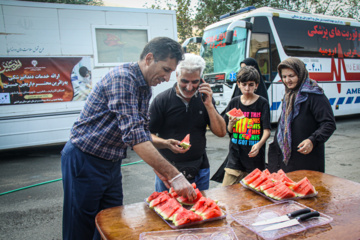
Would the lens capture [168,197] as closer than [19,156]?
Yes

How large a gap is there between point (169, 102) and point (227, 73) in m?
7.94

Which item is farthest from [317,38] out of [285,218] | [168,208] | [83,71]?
[168,208]

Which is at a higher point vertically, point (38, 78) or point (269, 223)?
point (38, 78)

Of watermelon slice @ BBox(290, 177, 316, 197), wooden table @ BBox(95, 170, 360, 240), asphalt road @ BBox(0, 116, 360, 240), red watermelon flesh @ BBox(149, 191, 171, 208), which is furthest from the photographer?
asphalt road @ BBox(0, 116, 360, 240)

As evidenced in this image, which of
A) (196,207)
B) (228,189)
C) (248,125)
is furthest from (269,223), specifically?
(248,125)

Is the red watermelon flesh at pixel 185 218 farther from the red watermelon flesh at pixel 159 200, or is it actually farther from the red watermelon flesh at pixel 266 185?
the red watermelon flesh at pixel 266 185

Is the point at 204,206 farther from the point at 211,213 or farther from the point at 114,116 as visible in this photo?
the point at 114,116

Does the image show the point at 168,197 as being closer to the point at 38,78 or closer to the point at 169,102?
the point at 169,102

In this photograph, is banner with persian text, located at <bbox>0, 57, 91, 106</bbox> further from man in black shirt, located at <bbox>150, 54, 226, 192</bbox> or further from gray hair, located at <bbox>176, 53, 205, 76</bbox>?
gray hair, located at <bbox>176, 53, 205, 76</bbox>

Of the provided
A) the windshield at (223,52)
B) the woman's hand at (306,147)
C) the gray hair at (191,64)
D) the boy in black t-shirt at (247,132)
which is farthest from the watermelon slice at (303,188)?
the windshield at (223,52)

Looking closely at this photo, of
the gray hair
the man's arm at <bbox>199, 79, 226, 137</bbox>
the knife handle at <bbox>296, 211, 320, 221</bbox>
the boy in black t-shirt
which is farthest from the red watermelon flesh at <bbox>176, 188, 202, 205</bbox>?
the boy in black t-shirt

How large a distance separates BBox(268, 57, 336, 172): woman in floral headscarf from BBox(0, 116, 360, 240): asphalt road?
2443mm

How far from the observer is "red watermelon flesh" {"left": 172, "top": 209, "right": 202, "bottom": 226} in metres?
1.92

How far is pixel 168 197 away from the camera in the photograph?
226 cm
